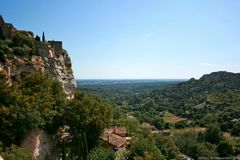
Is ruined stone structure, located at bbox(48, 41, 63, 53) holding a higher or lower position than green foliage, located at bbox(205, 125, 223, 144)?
higher

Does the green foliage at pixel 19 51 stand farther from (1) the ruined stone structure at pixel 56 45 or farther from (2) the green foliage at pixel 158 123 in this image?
(2) the green foliage at pixel 158 123

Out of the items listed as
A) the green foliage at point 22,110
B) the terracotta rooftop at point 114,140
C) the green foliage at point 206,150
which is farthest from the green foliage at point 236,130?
the green foliage at point 22,110

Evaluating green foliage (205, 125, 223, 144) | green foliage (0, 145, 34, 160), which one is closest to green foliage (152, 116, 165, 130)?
green foliage (205, 125, 223, 144)

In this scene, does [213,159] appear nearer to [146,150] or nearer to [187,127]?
[146,150]

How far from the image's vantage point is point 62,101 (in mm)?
32656

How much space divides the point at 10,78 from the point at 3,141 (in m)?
9.86

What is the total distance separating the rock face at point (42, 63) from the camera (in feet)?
112

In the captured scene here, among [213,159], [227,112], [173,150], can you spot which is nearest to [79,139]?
[173,150]

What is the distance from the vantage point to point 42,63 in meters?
39.8

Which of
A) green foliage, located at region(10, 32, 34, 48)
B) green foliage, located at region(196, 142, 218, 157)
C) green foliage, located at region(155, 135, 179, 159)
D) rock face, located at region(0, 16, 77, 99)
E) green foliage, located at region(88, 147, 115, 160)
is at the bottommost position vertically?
green foliage, located at region(196, 142, 218, 157)

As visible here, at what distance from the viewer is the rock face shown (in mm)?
34062

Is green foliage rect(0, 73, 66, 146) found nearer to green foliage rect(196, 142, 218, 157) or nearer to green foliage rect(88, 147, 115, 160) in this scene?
green foliage rect(88, 147, 115, 160)

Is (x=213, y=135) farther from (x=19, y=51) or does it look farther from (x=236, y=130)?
(x=19, y=51)

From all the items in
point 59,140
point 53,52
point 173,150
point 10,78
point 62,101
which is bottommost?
point 173,150
